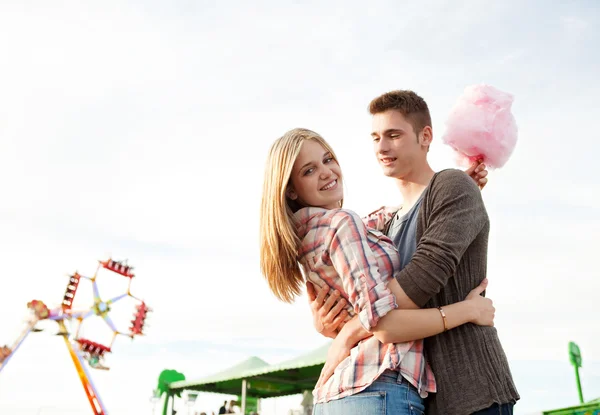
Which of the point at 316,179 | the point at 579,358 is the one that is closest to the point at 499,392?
the point at 316,179

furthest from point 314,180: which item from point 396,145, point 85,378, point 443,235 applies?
point 85,378

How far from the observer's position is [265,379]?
1498 cm

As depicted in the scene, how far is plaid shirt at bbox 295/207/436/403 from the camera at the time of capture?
6.93 feet

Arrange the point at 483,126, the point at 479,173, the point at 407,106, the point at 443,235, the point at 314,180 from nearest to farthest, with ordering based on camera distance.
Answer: the point at 443,235 < the point at 314,180 < the point at 407,106 < the point at 483,126 < the point at 479,173

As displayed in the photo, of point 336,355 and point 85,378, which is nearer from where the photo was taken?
point 336,355

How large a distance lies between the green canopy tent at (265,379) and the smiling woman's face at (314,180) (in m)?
9.68

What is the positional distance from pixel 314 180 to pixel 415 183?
482 millimetres

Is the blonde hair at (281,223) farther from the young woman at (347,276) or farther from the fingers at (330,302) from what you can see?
the fingers at (330,302)

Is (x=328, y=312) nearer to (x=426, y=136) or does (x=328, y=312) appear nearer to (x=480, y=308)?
(x=480, y=308)

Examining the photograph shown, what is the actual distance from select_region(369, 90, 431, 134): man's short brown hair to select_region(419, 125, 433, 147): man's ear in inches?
0.7

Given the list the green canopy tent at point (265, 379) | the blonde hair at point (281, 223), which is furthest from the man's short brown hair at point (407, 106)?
the green canopy tent at point (265, 379)

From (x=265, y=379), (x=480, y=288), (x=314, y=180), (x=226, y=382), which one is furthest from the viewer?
(x=226, y=382)

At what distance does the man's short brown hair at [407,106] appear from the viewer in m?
2.67

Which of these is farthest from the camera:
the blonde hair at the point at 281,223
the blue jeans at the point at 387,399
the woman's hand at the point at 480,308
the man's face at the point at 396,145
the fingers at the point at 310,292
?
the man's face at the point at 396,145
